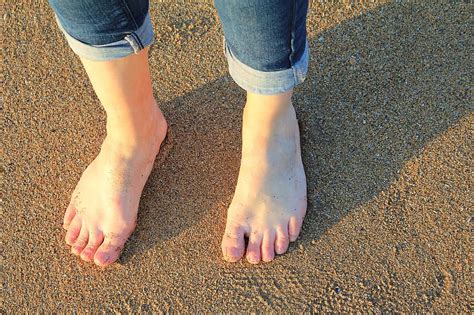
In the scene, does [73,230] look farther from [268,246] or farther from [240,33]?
[240,33]

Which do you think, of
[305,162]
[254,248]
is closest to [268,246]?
[254,248]

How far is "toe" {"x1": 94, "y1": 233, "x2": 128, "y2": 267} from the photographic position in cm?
141

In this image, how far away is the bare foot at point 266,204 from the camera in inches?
55.1

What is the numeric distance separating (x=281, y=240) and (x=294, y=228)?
0.05 m

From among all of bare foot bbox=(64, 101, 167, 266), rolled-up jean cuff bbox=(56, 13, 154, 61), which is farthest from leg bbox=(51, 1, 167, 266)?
rolled-up jean cuff bbox=(56, 13, 154, 61)

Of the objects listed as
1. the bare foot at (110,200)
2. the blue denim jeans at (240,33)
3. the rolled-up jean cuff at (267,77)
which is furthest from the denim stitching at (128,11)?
the bare foot at (110,200)

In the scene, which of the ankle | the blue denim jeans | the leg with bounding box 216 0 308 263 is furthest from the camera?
the ankle

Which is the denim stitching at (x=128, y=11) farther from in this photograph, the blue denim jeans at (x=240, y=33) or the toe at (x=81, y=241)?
the toe at (x=81, y=241)

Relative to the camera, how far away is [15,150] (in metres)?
1.60

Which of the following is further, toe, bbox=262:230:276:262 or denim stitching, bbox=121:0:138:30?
toe, bbox=262:230:276:262

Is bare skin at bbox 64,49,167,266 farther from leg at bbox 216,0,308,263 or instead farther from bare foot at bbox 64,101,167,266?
leg at bbox 216,0,308,263

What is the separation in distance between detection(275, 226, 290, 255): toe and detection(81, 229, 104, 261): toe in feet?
1.55

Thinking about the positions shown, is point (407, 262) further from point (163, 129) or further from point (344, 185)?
point (163, 129)

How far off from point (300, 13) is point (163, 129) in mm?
719
